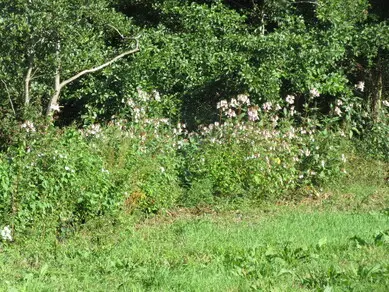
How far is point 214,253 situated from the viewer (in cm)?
736

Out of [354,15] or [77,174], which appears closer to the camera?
[77,174]

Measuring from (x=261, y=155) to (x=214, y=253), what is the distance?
129 inches

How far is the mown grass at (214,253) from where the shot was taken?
20.1ft

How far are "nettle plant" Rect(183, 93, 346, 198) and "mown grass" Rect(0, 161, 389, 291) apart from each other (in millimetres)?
465

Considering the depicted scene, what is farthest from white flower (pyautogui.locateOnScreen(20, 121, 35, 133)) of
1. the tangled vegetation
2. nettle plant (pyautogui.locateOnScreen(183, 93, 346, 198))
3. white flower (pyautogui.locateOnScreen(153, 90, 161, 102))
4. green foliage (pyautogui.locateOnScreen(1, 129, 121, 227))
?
white flower (pyautogui.locateOnScreen(153, 90, 161, 102))

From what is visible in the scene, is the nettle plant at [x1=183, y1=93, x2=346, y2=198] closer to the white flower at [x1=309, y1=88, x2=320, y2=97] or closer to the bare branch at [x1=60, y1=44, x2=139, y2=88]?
the white flower at [x1=309, y1=88, x2=320, y2=97]

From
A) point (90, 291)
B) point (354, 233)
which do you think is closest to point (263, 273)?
point (90, 291)

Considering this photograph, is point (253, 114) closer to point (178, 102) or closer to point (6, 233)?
point (178, 102)

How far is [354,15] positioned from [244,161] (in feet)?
17.3


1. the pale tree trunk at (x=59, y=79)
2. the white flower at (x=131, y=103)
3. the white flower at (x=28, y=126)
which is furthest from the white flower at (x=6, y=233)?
the white flower at (x=131, y=103)

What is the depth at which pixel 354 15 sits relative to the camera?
14109 millimetres

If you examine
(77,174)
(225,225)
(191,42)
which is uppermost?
(191,42)

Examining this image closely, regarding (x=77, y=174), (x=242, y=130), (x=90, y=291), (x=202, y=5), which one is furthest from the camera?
(x=202, y=5)

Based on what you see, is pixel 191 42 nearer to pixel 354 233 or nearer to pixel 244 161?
pixel 244 161
